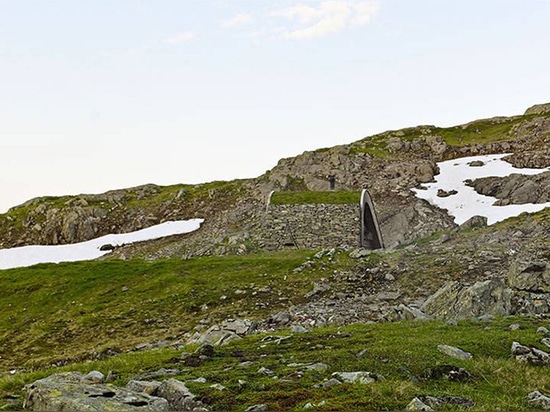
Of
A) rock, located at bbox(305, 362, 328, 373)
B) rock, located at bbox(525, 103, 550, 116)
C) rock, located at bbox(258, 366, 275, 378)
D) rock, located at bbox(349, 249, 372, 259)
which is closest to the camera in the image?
rock, located at bbox(258, 366, 275, 378)

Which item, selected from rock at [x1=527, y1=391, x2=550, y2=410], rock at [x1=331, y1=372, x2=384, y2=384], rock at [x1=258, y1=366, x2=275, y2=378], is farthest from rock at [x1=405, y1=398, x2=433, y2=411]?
rock at [x1=258, y1=366, x2=275, y2=378]

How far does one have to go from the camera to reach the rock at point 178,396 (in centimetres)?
988

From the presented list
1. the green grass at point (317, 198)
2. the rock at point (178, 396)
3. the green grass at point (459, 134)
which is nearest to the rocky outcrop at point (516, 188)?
the green grass at point (459, 134)

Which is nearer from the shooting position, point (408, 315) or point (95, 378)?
point (95, 378)

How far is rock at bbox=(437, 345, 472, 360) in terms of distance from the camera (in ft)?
44.4

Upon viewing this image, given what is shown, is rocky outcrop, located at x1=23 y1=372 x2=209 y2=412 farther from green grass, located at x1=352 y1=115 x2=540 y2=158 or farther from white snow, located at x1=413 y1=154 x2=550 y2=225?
green grass, located at x1=352 y1=115 x2=540 y2=158

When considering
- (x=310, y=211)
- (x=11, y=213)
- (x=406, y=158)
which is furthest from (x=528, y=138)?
(x=11, y=213)

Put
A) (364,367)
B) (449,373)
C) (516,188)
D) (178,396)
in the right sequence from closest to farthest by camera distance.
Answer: (178,396)
(449,373)
(364,367)
(516,188)

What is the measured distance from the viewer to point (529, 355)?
44.7 feet

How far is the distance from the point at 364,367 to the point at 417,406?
3.52 meters

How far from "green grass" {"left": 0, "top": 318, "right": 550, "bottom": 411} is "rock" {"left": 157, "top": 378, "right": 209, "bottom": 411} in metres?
0.27

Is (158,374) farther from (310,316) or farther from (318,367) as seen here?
(310,316)

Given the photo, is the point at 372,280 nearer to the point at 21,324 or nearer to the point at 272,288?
the point at 272,288

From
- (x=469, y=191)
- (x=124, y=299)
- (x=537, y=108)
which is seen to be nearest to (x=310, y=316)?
(x=124, y=299)
